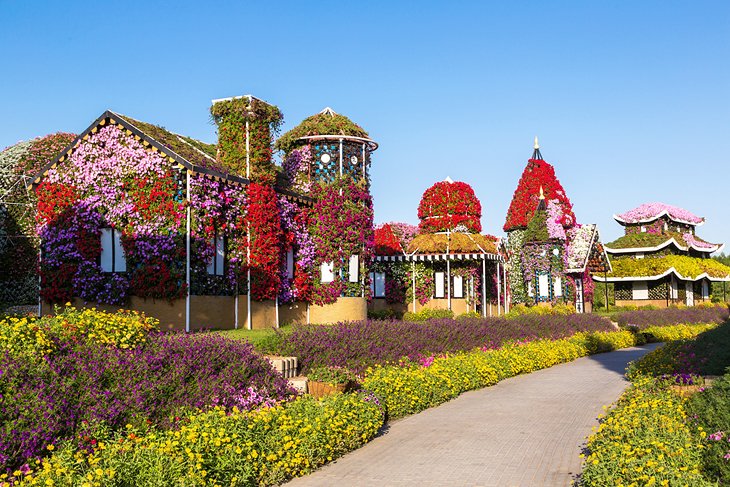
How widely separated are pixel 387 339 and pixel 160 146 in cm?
856

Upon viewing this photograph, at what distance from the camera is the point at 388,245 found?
4088 cm

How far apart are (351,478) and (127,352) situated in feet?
10.5

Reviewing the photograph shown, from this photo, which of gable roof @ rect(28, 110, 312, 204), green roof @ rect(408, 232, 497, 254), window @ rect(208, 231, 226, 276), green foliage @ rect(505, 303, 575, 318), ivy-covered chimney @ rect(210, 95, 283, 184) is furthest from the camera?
green foliage @ rect(505, 303, 575, 318)

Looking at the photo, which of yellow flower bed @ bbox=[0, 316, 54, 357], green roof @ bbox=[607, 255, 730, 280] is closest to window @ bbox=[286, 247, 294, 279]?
yellow flower bed @ bbox=[0, 316, 54, 357]

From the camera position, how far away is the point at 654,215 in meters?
55.7

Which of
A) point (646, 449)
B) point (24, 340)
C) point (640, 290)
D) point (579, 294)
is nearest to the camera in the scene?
point (646, 449)

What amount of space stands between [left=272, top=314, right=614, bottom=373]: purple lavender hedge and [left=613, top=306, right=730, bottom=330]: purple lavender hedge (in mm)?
11480

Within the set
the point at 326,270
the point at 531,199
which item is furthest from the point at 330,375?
the point at 531,199

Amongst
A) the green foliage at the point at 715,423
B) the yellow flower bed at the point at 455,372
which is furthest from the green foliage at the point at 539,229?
the green foliage at the point at 715,423

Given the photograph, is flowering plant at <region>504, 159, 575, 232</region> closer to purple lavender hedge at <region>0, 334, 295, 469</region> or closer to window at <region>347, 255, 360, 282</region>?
window at <region>347, 255, 360, 282</region>

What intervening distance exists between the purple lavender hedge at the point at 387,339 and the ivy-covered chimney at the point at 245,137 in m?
7.36

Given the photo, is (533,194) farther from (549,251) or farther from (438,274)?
(438,274)

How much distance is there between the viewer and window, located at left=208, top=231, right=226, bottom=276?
19683 mm

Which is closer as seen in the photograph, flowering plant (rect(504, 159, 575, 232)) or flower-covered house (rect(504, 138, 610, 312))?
flower-covered house (rect(504, 138, 610, 312))
